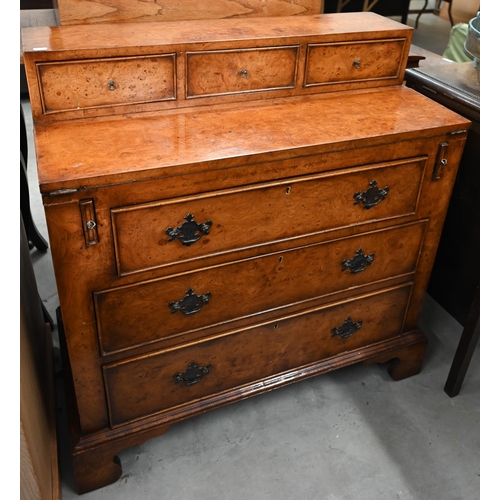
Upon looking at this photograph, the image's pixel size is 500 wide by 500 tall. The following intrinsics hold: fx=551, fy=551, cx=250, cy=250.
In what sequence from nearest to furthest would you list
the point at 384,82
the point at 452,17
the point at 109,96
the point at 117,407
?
the point at 109,96 → the point at 117,407 → the point at 384,82 → the point at 452,17

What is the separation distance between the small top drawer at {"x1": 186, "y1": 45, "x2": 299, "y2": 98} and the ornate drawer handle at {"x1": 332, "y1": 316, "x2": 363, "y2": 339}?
2.73 ft

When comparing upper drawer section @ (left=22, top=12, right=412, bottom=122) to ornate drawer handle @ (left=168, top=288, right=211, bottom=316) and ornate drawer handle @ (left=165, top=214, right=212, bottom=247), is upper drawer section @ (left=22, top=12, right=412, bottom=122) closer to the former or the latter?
ornate drawer handle @ (left=165, top=214, right=212, bottom=247)

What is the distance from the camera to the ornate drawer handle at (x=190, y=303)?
1586 mm

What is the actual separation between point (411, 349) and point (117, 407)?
1134mm

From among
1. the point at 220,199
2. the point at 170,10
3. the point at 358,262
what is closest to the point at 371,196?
the point at 358,262

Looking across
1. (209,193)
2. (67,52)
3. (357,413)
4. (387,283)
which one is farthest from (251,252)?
(357,413)

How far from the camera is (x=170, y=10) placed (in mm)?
1753

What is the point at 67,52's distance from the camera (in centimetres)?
144

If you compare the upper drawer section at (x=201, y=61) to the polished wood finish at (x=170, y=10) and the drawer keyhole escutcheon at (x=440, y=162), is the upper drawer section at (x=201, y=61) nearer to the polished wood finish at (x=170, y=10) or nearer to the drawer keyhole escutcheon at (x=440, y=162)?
the polished wood finish at (x=170, y=10)

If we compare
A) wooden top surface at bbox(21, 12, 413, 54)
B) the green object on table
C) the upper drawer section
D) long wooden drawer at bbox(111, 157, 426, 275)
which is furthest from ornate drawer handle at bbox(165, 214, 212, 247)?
the green object on table

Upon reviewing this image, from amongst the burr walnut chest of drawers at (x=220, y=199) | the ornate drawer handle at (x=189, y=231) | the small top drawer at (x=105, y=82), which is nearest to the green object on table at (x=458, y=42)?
the burr walnut chest of drawers at (x=220, y=199)

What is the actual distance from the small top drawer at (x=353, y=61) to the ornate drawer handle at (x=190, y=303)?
75cm

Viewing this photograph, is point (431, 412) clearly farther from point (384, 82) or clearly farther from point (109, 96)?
point (109, 96)

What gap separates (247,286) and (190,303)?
184mm
